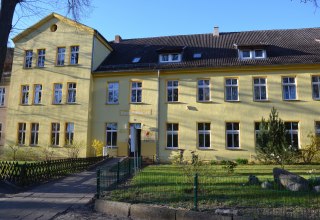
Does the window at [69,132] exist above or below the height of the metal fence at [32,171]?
above

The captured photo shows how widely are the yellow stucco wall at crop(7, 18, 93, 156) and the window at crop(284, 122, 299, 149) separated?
14.5 metres

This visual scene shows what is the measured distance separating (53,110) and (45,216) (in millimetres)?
18686

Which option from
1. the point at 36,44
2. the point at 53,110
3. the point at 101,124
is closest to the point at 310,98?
the point at 101,124

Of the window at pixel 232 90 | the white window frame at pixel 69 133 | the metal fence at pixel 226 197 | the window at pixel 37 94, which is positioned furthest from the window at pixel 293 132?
the window at pixel 37 94

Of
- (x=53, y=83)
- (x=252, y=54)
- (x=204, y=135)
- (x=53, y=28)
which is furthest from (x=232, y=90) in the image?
(x=53, y=28)

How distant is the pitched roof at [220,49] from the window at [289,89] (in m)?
1.29

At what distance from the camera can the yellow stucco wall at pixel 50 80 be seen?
81.9ft

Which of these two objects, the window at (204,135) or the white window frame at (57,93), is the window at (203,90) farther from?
the white window frame at (57,93)

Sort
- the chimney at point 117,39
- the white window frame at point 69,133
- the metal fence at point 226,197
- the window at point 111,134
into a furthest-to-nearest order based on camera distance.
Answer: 1. the chimney at point 117,39
2. the white window frame at point 69,133
3. the window at point 111,134
4. the metal fence at point 226,197

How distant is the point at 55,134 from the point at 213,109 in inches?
496

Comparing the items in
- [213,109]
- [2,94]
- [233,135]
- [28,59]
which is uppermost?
[28,59]

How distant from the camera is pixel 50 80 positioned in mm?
26281

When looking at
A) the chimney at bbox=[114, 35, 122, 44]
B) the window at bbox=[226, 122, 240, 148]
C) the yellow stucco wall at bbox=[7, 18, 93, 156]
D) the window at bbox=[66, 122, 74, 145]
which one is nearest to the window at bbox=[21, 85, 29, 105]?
the yellow stucco wall at bbox=[7, 18, 93, 156]

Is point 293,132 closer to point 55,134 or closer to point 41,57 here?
point 55,134
